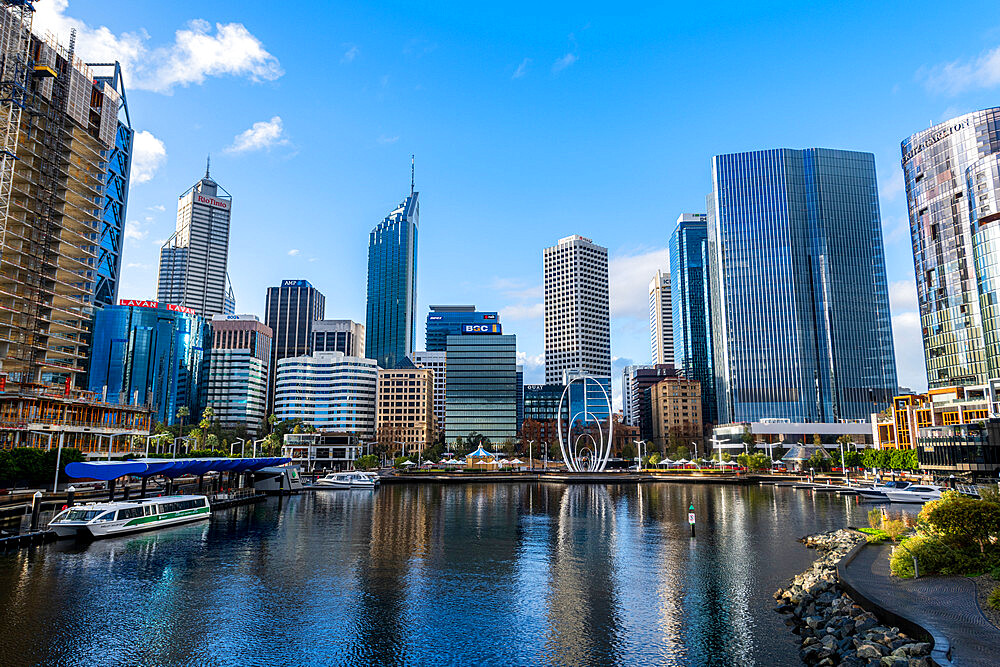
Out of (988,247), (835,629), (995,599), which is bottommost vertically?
(835,629)

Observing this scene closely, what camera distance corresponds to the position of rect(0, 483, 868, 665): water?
29500 millimetres

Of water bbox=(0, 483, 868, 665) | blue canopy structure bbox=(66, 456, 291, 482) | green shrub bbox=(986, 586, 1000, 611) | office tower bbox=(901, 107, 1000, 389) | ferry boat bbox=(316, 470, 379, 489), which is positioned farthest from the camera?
office tower bbox=(901, 107, 1000, 389)

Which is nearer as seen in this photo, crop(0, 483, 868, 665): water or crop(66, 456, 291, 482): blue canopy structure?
crop(0, 483, 868, 665): water

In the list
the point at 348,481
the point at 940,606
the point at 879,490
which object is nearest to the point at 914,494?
the point at 879,490

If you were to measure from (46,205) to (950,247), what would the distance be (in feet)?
735

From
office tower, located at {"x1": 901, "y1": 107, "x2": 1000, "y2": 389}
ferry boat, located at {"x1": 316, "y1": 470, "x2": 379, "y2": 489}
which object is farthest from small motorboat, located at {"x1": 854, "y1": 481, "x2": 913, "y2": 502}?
ferry boat, located at {"x1": 316, "y1": 470, "x2": 379, "y2": 489}

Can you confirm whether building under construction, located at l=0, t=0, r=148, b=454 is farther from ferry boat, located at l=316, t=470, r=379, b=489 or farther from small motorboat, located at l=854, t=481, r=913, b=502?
small motorboat, located at l=854, t=481, r=913, b=502

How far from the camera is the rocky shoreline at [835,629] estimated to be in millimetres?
22719

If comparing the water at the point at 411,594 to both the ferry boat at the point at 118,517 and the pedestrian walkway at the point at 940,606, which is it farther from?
the pedestrian walkway at the point at 940,606

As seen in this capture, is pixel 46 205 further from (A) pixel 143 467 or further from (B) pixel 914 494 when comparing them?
(B) pixel 914 494

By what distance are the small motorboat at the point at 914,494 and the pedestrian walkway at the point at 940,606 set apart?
6929 centimetres

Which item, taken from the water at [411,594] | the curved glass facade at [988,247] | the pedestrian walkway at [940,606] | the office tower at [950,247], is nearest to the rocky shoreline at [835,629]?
the pedestrian walkway at [940,606]

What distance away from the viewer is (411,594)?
3966cm

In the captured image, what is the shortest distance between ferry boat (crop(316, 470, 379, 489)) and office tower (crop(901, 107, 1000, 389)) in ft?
503
